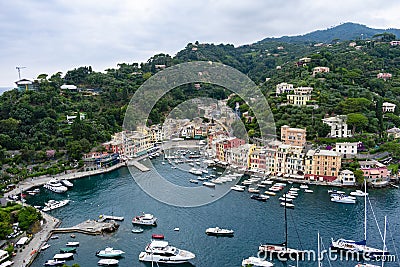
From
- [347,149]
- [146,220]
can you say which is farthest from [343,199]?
[146,220]

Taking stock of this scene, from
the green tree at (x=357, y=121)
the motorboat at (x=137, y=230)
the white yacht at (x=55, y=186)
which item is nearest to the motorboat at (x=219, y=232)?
the motorboat at (x=137, y=230)

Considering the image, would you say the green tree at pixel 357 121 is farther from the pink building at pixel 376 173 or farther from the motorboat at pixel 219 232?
the motorboat at pixel 219 232

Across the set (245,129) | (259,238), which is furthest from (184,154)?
(259,238)

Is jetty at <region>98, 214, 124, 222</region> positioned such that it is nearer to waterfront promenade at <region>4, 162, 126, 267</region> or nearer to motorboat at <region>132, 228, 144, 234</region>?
motorboat at <region>132, 228, 144, 234</region>

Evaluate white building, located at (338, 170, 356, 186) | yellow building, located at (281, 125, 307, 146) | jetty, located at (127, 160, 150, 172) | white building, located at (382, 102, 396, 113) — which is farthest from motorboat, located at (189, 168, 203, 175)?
white building, located at (382, 102, 396, 113)

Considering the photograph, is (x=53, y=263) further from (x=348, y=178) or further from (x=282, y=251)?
(x=348, y=178)

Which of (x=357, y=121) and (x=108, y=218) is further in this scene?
(x=357, y=121)
